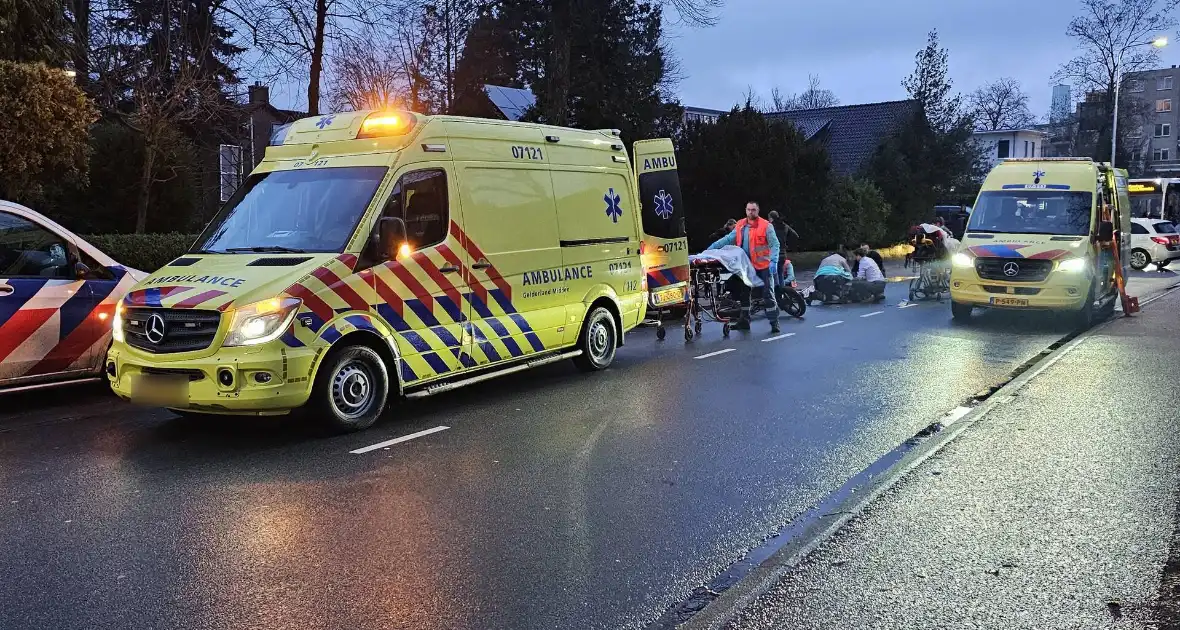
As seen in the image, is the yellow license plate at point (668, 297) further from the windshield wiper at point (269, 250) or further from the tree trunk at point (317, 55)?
the tree trunk at point (317, 55)

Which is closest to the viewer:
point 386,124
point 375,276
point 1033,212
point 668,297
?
point 375,276

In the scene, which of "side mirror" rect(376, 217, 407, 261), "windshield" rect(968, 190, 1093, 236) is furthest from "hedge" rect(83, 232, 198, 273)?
"windshield" rect(968, 190, 1093, 236)

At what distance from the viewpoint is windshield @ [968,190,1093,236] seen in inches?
572

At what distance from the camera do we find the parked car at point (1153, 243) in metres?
29.6

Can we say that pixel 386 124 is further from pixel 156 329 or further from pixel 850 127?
pixel 850 127

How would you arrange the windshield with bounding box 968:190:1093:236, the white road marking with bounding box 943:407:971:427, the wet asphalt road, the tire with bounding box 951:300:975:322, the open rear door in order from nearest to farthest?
1. the wet asphalt road
2. the white road marking with bounding box 943:407:971:427
3. the open rear door
4. the windshield with bounding box 968:190:1093:236
5. the tire with bounding box 951:300:975:322

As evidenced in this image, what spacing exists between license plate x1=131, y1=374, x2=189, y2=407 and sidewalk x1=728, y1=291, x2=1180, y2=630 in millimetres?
4506

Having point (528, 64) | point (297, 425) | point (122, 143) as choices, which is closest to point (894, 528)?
point (297, 425)

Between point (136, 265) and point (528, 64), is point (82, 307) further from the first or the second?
point (528, 64)

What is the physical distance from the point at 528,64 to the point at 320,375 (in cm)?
2184

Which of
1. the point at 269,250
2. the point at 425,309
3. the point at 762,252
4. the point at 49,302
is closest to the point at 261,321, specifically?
the point at 269,250

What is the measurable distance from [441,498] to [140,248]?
12289 millimetres

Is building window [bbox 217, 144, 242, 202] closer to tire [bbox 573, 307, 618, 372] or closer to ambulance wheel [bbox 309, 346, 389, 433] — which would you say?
tire [bbox 573, 307, 618, 372]

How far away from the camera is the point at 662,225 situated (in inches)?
567
